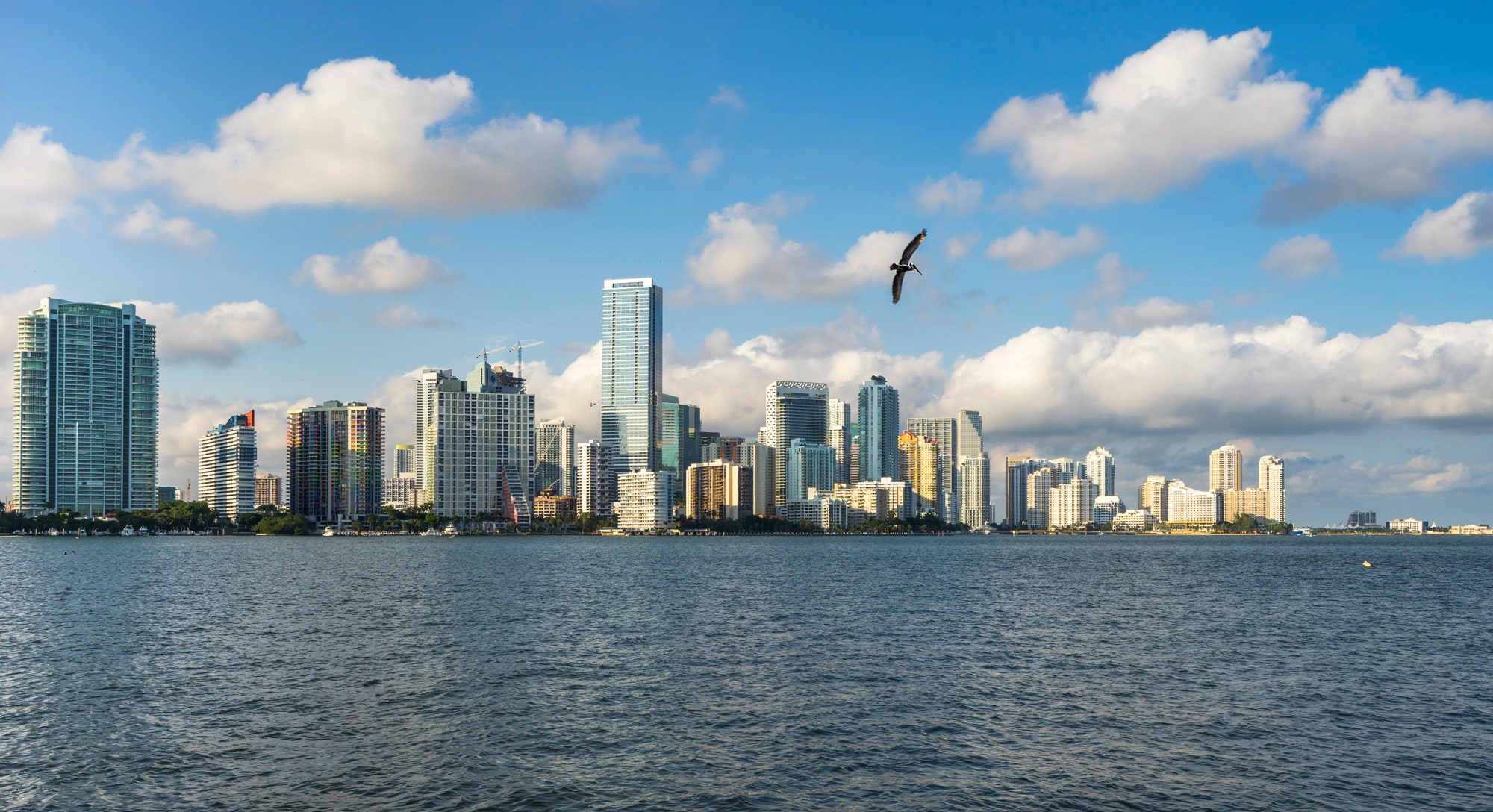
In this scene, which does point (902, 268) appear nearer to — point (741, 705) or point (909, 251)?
point (909, 251)

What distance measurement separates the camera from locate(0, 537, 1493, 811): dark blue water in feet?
129

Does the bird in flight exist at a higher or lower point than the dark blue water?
higher

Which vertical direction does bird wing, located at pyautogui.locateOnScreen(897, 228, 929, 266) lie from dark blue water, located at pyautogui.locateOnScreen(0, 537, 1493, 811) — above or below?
above

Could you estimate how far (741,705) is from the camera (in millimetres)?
53344

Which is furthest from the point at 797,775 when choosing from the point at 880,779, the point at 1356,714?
the point at 1356,714

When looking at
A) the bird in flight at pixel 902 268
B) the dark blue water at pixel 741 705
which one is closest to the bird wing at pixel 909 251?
the bird in flight at pixel 902 268

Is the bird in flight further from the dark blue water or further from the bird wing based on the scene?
the dark blue water

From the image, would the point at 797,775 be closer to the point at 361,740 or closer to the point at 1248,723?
the point at 361,740

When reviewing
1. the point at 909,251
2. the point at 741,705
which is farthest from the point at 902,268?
the point at 741,705

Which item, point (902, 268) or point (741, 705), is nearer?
point (902, 268)

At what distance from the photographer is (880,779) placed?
4069 cm

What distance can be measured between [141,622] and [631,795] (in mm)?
66409

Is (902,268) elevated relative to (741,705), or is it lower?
elevated

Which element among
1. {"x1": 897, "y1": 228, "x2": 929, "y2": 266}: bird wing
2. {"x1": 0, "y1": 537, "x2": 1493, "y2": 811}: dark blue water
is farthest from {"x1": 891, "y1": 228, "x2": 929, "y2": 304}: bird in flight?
{"x1": 0, "y1": 537, "x2": 1493, "y2": 811}: dark blue water
